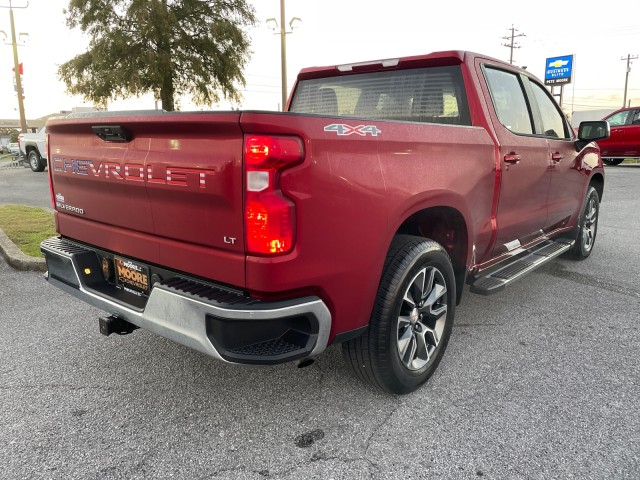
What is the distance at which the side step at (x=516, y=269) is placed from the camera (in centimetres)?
326

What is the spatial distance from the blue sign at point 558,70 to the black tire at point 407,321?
4693 cm

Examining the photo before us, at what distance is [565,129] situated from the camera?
15.6 feet

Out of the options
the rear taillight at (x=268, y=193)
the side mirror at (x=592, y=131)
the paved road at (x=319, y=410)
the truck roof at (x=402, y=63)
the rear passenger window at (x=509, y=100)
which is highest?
the truck roof at (x=402, y=63)

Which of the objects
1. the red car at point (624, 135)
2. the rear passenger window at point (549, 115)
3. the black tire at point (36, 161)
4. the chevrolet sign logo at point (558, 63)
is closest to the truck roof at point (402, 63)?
the rear passenger window at point (549, 115)

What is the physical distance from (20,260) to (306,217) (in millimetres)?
4342

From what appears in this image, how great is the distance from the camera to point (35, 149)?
57.4 feet

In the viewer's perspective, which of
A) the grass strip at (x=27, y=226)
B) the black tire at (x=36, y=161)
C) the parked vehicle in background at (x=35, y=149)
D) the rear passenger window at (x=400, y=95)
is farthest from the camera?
the black tire at (x=36, y=161)

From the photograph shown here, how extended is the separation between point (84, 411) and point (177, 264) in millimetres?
986

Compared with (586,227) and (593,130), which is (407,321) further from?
(586,227)

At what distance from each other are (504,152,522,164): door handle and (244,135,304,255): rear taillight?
1915 mm

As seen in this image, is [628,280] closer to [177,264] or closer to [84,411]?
[177,264]

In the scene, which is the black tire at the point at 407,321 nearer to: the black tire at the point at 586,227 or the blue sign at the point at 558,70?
the black tire at the point at 586,227

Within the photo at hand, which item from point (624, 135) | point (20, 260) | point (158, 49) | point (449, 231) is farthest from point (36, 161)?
point (624, 135)

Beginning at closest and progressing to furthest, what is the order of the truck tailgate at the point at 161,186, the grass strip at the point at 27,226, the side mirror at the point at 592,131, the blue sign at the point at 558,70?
the truck tailgate at the point at 161,186
the side mirror at the point at 592,131
the grass strip at the point at 27,226
the blue sign at the point at 558,70
